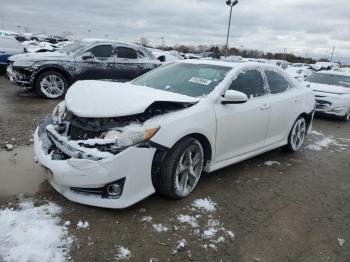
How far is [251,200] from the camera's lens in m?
4.39

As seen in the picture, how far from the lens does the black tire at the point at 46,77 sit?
9.65m

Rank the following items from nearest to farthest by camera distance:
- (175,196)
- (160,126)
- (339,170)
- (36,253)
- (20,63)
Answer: (36,253) → (160,126) → (175,196) → (339,170) → (20,63)

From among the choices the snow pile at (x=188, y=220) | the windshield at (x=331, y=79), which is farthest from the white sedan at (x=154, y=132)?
the windshield at (x=331, y=79)

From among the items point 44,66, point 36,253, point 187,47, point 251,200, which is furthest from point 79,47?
point 187,47

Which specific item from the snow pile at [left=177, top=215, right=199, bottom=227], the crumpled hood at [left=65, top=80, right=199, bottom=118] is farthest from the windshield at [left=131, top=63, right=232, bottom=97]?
the snow pile at [left=177, top=215, right=199, bottom=227]

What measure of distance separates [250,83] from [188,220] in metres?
2.26

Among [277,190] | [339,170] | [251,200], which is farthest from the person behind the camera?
[339,170]

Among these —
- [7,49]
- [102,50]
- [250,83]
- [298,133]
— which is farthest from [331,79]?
[7,49]

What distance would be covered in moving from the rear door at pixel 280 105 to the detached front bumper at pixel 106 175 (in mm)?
2460

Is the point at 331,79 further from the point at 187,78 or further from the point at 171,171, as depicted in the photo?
the point at 171,171

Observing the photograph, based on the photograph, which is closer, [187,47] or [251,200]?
[251,200]

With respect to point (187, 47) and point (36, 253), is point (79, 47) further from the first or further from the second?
point (187, 47)

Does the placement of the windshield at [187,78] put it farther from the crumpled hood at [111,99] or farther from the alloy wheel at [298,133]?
the alloy wheel at [298,133]

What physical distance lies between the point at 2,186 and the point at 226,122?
2.62 m
